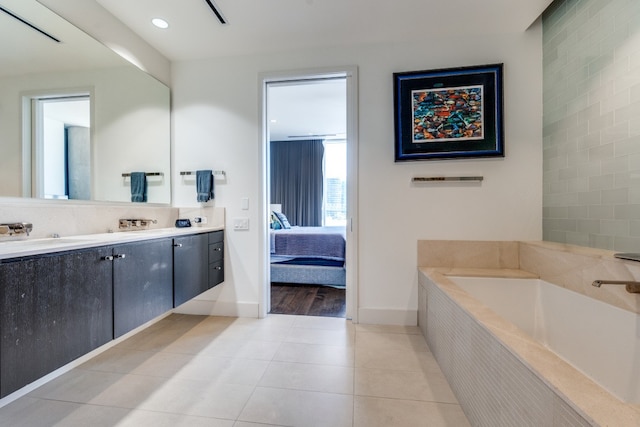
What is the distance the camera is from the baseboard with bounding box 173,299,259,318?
2.60 metres

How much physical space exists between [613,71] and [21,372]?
3338mm

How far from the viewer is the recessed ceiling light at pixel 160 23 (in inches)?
83.6

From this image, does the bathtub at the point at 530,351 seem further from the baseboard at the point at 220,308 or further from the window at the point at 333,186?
the window at the point at 333,186

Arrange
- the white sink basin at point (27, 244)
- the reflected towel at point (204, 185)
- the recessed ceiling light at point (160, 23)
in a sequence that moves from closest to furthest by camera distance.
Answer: the white sink basin at point (27, 244) → the recessed ceiling light at point (160, 23) → the reflected towel at point (204, 185)

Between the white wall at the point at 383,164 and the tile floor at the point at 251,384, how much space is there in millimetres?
532

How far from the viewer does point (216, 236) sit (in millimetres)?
2523

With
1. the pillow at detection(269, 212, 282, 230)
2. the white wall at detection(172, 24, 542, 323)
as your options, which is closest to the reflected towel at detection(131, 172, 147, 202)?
the white wall at detection(172, 24, 542, 323)

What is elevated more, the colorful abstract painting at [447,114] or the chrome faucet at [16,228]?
the colorful abstract painting at [447,114]

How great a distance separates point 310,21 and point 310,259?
8.62 feet

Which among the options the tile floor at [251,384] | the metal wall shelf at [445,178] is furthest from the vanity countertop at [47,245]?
the metal wall shelf at [445,178]

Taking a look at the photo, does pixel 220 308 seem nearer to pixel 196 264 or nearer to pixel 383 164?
pixel 196 264

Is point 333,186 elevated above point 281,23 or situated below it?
below

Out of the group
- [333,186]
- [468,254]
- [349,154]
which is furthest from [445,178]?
[333,186]

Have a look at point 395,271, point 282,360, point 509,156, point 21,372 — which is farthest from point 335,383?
point 509,156
